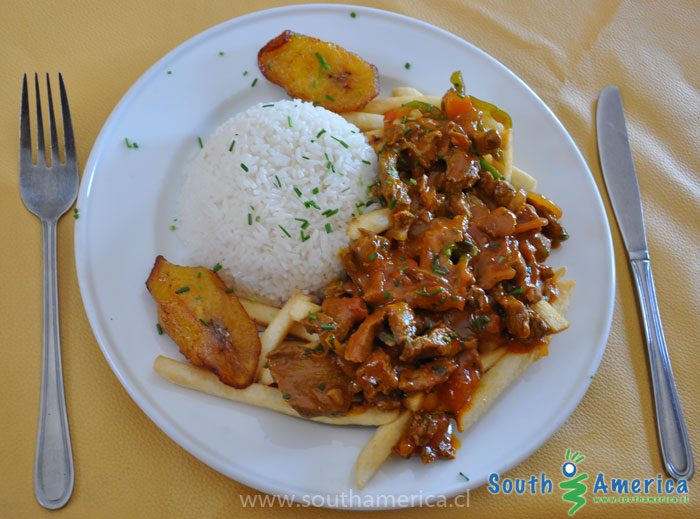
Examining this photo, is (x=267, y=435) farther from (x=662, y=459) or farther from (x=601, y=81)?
(x=601, y=81)

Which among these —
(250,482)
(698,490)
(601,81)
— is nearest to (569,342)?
(698,490)

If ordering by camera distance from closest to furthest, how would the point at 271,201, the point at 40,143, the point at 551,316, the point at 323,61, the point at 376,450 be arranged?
1. the point at 376,450
2. the point at 551,316
3. the point at 271,201
4. the point at 40,143
5. the point at 323,61

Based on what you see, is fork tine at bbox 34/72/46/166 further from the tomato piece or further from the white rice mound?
the tomato piece

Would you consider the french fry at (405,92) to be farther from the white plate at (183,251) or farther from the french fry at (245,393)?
the french fry at (245,393)

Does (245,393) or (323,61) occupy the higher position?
(323,61)

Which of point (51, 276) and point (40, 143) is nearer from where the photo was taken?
point (51, 276)

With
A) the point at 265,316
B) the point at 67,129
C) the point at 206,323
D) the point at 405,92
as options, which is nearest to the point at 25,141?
the point at 67,129

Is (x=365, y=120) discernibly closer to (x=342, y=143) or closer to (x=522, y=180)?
(x=342, y=143)

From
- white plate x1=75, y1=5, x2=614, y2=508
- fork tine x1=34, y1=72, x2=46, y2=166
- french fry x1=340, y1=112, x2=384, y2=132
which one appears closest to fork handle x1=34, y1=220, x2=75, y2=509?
white plate x1=75, y1=5, x2=614, y2=508

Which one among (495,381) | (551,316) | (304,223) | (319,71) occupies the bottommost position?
(304,223)
